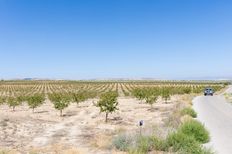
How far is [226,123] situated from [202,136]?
7890mm

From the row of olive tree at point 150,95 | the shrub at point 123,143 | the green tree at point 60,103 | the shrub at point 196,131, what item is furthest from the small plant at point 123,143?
the row of olive tree at point 150,95

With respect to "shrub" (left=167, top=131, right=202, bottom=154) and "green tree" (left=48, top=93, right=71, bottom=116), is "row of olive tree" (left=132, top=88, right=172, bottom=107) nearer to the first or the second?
"green tree" (left=48, top=93, right=71, bottom=116)

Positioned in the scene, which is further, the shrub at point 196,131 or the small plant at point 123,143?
the shrub at point 196,131

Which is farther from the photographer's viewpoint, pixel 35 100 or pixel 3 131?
pixel 35 100

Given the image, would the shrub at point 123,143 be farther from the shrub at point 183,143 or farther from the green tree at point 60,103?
the green tree at point 60,103

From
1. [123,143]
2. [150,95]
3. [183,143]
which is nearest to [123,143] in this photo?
[123,143]

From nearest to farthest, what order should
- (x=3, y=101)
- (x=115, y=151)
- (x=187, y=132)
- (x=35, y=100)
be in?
(x=115, y=151) → (x=187, y=132) → (x=35, y=100) → (x=3, y=101)

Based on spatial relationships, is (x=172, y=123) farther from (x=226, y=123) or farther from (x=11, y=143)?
(x=11, y=143)

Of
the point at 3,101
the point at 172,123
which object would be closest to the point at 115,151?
the point at 172,123

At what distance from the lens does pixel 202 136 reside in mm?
16578

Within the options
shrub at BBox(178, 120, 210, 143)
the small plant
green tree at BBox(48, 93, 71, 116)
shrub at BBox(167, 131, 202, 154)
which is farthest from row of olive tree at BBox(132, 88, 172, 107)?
shrub at BBox(167, 131, 202, 154)

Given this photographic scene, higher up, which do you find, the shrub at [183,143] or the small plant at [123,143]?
the shrub at [183,143]

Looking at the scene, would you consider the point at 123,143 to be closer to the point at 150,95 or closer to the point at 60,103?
the point at 60,103

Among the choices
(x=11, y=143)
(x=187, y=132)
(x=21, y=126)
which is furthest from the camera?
(x=21, y=126)
